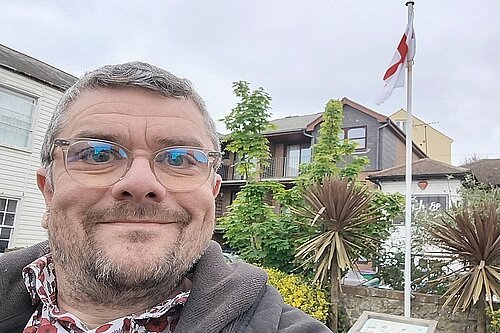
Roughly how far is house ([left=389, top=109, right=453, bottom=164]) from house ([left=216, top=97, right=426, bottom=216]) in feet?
20.3

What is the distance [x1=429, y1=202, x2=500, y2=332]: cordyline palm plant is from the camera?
16.0ft

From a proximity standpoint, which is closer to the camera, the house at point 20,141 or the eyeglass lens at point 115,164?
the eyeglass lens at point 115,164

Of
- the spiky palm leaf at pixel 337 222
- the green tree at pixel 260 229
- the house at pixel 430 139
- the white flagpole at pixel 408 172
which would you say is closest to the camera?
the white flagpole at pixel 408 172

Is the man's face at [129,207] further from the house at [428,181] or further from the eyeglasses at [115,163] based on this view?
the house at [428,181]

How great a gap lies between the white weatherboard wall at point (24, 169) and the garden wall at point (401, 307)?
26.0 ft

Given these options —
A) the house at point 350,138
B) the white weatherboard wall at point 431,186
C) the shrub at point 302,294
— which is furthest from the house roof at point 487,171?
the shrub at point 302,294

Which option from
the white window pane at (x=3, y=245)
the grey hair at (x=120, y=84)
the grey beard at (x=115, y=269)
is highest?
the grey hair at (x=120, y=84)

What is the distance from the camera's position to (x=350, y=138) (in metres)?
16.7

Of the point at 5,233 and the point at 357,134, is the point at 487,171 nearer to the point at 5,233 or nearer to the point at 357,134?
the point at 357,134

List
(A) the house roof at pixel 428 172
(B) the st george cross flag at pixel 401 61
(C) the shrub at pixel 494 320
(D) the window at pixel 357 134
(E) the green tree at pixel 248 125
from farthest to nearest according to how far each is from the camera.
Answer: (D) the window at pixel 357 134
(A) the house roof at pixel 428 172
(E) the green tree at pixel 248 125
(B) the st george cross flag at pixel 401 61
(C) the shrub at pixel 494 320

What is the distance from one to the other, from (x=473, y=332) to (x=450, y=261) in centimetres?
105

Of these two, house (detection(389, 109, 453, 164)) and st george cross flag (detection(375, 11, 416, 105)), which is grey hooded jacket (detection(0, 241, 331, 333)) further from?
house (detection(389, 109, 453, 164))

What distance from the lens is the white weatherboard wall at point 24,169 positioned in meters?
10.2

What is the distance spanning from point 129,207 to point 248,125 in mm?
6815
